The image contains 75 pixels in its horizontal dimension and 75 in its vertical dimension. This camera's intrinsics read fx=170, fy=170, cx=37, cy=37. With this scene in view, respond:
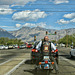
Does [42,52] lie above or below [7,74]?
above

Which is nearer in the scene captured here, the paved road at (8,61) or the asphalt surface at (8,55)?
the paved road at (8,61)

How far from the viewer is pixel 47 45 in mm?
7289

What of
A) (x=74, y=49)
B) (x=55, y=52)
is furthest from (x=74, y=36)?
(x=55, y=52)

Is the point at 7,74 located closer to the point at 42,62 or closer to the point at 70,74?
the point at 42,62

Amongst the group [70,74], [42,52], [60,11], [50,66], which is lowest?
[70,74]

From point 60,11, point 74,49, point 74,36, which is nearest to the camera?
point 74,49

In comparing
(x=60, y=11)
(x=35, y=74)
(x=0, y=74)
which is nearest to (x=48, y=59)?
(x=35, y=74)

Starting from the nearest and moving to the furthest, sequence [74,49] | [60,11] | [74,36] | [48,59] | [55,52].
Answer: [48,59] < [55,52] < [74,49] < [60,11] < [74,36]

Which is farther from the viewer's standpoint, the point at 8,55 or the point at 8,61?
the point at 8,55

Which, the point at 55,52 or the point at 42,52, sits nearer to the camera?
the point at 42,52

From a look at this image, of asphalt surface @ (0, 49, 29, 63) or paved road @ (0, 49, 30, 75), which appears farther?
asphalt surface @ (0, 49, 29, 63)

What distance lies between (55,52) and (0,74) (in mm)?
3017

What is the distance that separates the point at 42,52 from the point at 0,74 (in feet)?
8.45

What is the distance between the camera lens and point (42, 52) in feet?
24.1
